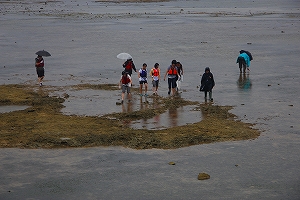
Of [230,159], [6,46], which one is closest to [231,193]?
[230,159]

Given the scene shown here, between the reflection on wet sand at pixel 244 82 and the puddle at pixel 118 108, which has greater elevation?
the reflection on wet sand at pixel 244 82

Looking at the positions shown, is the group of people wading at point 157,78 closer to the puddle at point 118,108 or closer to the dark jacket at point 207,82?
the dark jacket at point 207,82

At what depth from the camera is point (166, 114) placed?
20.2 metres

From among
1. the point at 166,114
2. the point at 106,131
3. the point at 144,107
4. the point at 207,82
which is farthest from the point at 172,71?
the point at 106,131

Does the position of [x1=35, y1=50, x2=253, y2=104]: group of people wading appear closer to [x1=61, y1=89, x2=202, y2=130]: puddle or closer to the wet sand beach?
the wet sand beach

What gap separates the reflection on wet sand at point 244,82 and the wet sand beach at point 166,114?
0.05 meters

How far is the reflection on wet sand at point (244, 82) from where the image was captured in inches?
1011

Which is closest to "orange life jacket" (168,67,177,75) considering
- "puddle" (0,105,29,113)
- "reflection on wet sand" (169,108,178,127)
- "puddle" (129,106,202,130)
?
"reflection on wet sand" (169,108,178,127)

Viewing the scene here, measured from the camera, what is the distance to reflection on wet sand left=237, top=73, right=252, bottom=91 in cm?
2567

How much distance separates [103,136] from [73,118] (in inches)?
108

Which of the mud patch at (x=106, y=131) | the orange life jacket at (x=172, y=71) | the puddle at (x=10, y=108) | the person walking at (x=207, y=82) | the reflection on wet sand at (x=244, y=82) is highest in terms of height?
the orange life jacket at (x=172, y=71)

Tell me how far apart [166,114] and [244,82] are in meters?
7.84

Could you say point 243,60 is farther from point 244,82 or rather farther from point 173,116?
point 173,116

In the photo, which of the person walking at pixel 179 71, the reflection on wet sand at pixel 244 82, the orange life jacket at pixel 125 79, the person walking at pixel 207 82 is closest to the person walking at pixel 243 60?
the reflection on wet sand at pixel 244 82
